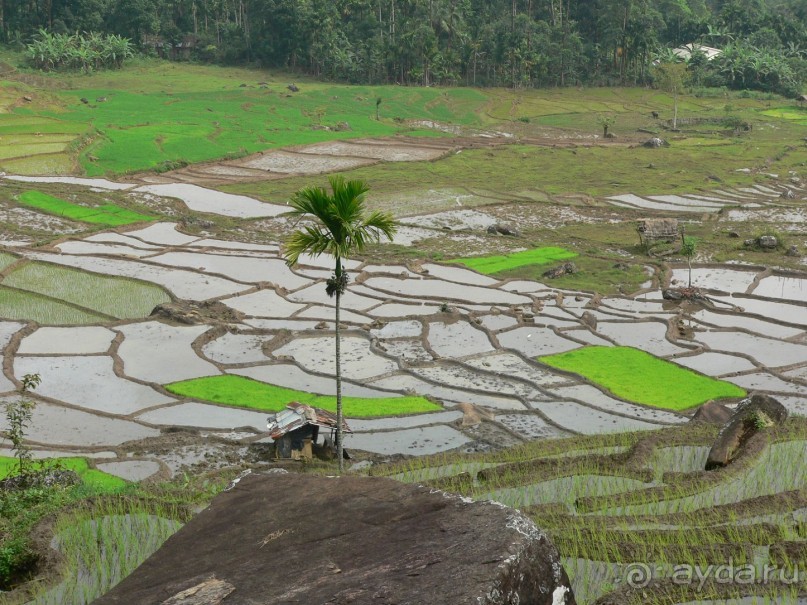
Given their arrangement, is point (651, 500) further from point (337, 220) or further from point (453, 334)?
point (453, 334)

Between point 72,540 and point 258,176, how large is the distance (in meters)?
32.6

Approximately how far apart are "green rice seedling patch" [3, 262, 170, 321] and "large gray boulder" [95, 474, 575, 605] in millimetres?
15317

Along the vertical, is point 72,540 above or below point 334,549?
below

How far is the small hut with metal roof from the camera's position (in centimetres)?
1398

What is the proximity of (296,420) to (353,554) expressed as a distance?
787 centimetres

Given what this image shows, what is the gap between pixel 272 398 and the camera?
17000mm

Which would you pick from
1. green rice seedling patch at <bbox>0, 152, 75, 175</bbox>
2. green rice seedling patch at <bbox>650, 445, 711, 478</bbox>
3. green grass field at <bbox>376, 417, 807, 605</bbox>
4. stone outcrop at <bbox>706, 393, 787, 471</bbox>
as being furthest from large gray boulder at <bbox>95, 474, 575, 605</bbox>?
green rice seedling patch at <bbox>0, 152, 75, 175</bbox>

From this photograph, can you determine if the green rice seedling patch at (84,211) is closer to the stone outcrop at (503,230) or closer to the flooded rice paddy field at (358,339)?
the flooded rice paddy field at (358,339)

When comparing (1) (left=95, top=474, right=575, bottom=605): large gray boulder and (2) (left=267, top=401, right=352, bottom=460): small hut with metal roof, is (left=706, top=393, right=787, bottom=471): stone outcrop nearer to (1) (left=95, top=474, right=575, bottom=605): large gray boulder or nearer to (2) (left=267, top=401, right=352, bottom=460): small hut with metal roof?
(2) (left=267, top=401, right=352, bottom=460): small hut with metal roof

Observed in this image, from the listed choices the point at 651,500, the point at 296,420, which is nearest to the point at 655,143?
the point at 296,420

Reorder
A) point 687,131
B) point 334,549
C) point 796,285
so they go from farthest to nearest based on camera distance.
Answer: point 687,131 → point 796,285 → point 334,549

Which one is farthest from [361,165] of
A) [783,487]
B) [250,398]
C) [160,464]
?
[783,487]

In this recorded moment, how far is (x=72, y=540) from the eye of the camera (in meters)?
9.08

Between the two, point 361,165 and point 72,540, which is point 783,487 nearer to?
point 72,540
